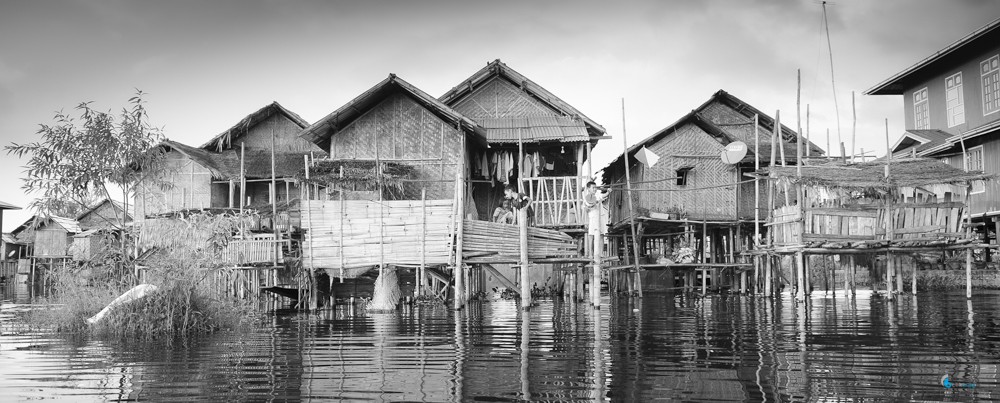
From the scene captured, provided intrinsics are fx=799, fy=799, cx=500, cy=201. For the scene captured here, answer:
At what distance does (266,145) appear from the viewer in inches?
1071

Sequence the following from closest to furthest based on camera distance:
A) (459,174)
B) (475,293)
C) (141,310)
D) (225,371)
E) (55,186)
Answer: (225,371)
(141,310)
(55,186)
(459,174)
(475,293)

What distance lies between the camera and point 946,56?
956 inches

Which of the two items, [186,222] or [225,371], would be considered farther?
[186,222]

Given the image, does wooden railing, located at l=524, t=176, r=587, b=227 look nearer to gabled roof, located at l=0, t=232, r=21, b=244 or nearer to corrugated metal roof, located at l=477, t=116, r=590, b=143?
corrugated metal roof, located at l=477, t=116, r=590, b=143

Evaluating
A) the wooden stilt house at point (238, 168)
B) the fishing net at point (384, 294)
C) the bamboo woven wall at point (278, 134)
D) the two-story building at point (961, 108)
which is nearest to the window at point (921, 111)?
the two-story building at point (961, 108)

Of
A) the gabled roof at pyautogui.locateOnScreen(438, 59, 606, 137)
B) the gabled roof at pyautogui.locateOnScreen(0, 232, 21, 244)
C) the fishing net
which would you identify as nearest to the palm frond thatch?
the fishing net

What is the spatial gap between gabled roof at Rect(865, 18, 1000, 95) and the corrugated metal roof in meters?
11.4

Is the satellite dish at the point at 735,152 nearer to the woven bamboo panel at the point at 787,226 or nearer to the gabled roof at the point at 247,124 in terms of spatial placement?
the woven bamboo panel at the point at 787,226

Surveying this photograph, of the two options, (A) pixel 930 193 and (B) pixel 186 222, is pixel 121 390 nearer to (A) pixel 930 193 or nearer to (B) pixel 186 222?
(B) pixel 186 222

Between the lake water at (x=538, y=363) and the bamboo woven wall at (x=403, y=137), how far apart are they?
23.9 ft

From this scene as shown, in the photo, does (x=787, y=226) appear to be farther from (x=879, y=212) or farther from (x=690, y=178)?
(x=690, y=178)

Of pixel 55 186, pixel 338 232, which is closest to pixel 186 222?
pixel 338 232

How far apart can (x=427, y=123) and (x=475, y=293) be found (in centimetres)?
652

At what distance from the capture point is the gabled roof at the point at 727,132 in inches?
930
